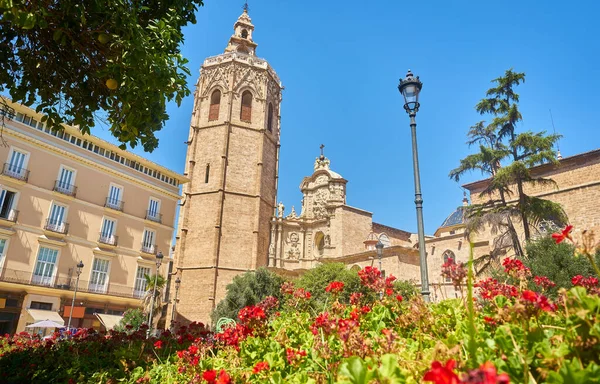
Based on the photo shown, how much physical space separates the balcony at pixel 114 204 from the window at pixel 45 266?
184 inches

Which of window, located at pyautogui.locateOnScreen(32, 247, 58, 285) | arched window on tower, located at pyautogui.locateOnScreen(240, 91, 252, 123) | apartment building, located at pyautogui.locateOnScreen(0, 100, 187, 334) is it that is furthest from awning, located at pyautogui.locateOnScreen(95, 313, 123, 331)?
arched window on tower, located at pyautogui.locateOnScreen(240, 91, 252, 123)

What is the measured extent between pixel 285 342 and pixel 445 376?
72.0 inches

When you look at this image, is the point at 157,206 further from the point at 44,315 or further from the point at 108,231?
the point at 44,315

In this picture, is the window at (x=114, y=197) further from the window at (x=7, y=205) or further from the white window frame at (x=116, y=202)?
the window at (x=7, y=205)

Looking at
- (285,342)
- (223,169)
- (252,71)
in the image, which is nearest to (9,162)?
(223,169)

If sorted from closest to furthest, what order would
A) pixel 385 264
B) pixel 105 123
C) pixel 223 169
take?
pixel 105 123, pixel 385 264, pixel 223 169

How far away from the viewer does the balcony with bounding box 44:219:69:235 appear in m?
23.5

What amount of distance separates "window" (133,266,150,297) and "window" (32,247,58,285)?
18.4ft

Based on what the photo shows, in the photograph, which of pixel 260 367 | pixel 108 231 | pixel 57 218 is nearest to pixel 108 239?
pixel 108 231

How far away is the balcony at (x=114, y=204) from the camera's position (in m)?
27.2

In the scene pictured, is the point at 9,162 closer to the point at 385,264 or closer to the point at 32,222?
the point at 32,222

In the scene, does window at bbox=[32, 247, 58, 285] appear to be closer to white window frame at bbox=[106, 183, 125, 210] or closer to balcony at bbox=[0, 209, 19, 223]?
balcony at bbox=[0, 209, 19, 223]

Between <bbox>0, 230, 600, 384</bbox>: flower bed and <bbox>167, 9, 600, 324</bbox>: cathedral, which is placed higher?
<bbox>167, 9, 600, 324</bbox>: cathedral

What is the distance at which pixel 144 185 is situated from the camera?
30094mm
